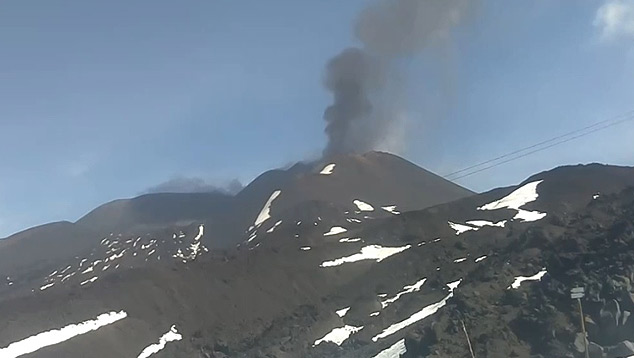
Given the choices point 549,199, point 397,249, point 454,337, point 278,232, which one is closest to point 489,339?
point 454,337

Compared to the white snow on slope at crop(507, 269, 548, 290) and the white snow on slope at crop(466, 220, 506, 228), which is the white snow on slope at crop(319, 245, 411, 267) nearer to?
the white snow on slope at crop(466, 220, 506, 228)

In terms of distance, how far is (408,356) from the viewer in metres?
45.9

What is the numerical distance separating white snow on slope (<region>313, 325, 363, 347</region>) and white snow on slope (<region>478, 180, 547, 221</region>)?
34.2 metres

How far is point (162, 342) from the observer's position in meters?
70.2

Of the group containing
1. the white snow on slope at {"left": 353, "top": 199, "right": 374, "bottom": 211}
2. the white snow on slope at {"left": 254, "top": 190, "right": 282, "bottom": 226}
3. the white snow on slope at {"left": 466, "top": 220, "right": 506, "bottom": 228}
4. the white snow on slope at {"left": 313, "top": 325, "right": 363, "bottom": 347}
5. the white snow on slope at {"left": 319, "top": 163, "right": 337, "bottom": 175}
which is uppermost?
the white snow on slope at {"left": 319, "top": 163, "right": 337, "bottom": 175}

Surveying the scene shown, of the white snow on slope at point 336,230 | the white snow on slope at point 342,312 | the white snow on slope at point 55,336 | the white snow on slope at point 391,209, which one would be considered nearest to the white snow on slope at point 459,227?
the white snow on slope at point 336,230

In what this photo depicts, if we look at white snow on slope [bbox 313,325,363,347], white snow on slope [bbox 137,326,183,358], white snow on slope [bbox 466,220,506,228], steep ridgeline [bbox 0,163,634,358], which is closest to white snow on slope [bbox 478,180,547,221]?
steep ridgeline [bbox 0,163,634,358]

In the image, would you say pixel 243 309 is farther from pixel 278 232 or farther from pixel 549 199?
pixel 549 199

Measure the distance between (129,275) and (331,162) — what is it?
94691 mm

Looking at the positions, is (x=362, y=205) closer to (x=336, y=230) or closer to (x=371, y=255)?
(x=336, y=230)

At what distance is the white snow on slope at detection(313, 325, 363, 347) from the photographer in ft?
199

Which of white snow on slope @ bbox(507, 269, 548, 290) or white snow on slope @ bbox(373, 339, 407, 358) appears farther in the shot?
white snow on slope @ bbox(507, 269, 548, 290)

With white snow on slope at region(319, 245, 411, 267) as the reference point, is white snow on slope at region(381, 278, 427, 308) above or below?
below

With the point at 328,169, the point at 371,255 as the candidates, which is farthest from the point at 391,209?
the point at 371,255
